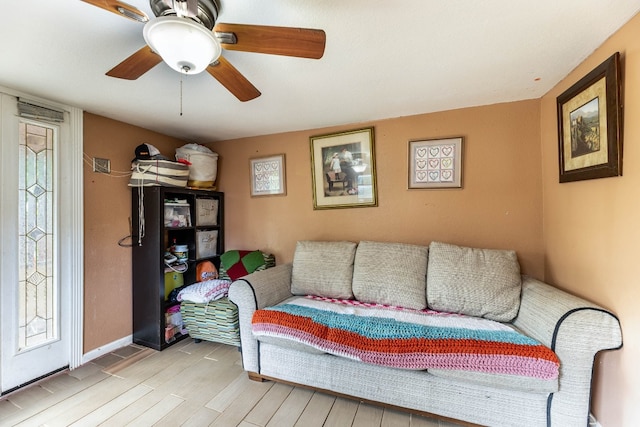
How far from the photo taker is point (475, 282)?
5.92 feet

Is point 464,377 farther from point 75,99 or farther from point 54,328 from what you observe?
point 75,99

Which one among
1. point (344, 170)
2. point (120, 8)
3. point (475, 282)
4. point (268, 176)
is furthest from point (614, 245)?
point (268, 176)

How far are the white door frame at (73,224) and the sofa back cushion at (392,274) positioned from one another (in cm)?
223

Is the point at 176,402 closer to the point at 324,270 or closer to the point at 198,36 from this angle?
the point at 324,270

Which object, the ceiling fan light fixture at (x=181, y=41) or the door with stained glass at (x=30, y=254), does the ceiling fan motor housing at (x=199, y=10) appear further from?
the door with stained glass at (x=30, y=254)

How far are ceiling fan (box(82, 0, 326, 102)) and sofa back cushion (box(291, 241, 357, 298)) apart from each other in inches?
62.4

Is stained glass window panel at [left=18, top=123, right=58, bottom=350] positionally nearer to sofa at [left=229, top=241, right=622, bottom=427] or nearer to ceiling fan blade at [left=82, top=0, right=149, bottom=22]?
sofa at [left=229, top=241, right=622, bottom=427]

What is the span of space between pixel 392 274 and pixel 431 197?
0.77m

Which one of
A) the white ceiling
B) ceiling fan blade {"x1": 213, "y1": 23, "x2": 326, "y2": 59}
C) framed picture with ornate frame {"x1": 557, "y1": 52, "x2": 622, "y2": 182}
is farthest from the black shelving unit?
framed picture with ornate frame {"x1": 557, "y1": 52, "x2": 622, "y2": 182}

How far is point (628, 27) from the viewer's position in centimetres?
120

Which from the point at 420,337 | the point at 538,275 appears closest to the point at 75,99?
the point at 420,337

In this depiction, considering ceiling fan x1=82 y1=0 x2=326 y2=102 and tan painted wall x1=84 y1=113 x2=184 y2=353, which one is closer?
ceiling fan x1=82 y1=0 x2=326 y2=102

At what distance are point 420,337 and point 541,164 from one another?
1.66 meters

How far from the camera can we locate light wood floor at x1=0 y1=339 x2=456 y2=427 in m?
1.50
